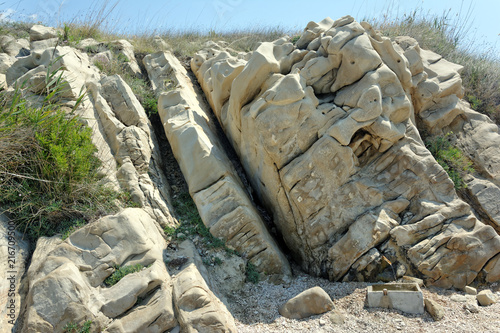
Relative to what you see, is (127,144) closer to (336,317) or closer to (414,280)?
(336,317)

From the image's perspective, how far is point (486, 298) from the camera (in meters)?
4.88

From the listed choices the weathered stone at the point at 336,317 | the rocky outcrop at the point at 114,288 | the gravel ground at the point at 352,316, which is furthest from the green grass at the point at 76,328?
the weathered stone at the point at 336,317

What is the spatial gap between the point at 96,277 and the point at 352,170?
424cm

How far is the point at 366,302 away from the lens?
491cm

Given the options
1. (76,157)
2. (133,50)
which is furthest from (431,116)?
(133,50)

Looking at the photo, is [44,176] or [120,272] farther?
[44,176]

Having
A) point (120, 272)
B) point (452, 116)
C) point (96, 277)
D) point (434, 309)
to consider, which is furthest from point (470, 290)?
point (96, 277)

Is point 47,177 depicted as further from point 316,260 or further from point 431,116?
point 431,116

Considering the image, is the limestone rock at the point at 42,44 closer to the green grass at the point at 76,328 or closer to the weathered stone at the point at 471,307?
the green grass at the point at 76,328

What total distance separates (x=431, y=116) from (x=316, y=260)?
4.08 metres

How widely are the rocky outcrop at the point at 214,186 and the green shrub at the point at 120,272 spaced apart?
152 centimetres

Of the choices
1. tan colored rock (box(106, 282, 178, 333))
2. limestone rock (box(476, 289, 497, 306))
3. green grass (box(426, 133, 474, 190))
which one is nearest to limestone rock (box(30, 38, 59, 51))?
tan colored rock (box(106, 282, 178, 333))

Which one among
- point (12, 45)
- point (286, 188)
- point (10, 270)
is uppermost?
point (12, 45)

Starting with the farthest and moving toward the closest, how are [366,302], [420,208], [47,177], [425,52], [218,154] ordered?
[425,52], [218,154], [420,208], [47,177], [366,302]
